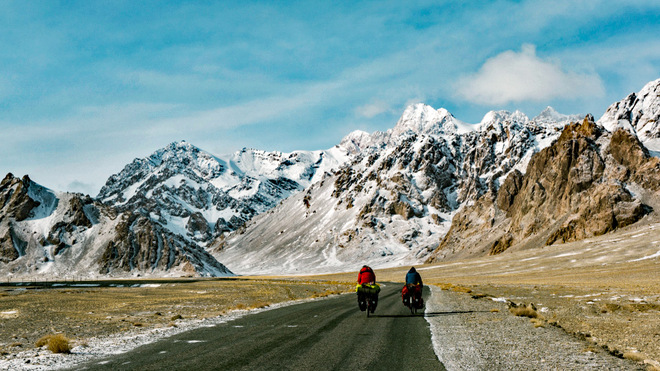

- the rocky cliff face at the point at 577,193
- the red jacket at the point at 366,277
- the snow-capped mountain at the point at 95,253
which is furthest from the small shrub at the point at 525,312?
the snow-capped mountain at the point at 95,253

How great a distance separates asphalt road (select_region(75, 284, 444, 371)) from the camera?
1176 cm

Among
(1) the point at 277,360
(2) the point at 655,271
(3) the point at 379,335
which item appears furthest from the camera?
(2) the point at 655,271

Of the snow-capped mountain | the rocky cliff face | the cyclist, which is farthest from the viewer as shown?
the snow-capped mountain

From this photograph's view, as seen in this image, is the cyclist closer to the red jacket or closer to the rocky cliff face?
the red jacket

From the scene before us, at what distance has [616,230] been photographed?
475 ft

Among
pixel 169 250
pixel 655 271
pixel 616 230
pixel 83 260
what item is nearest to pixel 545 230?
pixel 616 230

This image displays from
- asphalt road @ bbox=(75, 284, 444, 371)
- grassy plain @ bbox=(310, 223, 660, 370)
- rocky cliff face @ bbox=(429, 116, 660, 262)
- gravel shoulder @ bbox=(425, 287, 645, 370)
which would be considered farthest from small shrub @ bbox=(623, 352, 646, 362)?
rocky cliff face @ bbox=(429, 116, 660, 262)

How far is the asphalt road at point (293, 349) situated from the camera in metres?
11.8

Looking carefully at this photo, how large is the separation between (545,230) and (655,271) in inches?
3463

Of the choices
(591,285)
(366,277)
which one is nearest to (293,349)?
(366,277)

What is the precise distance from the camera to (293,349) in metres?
13.8

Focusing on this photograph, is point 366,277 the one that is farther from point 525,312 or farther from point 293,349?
point 293,349

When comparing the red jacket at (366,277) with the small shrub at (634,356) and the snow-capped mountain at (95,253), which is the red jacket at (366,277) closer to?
the small shrub at (634,356)

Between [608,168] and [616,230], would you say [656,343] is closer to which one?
[616,230]
